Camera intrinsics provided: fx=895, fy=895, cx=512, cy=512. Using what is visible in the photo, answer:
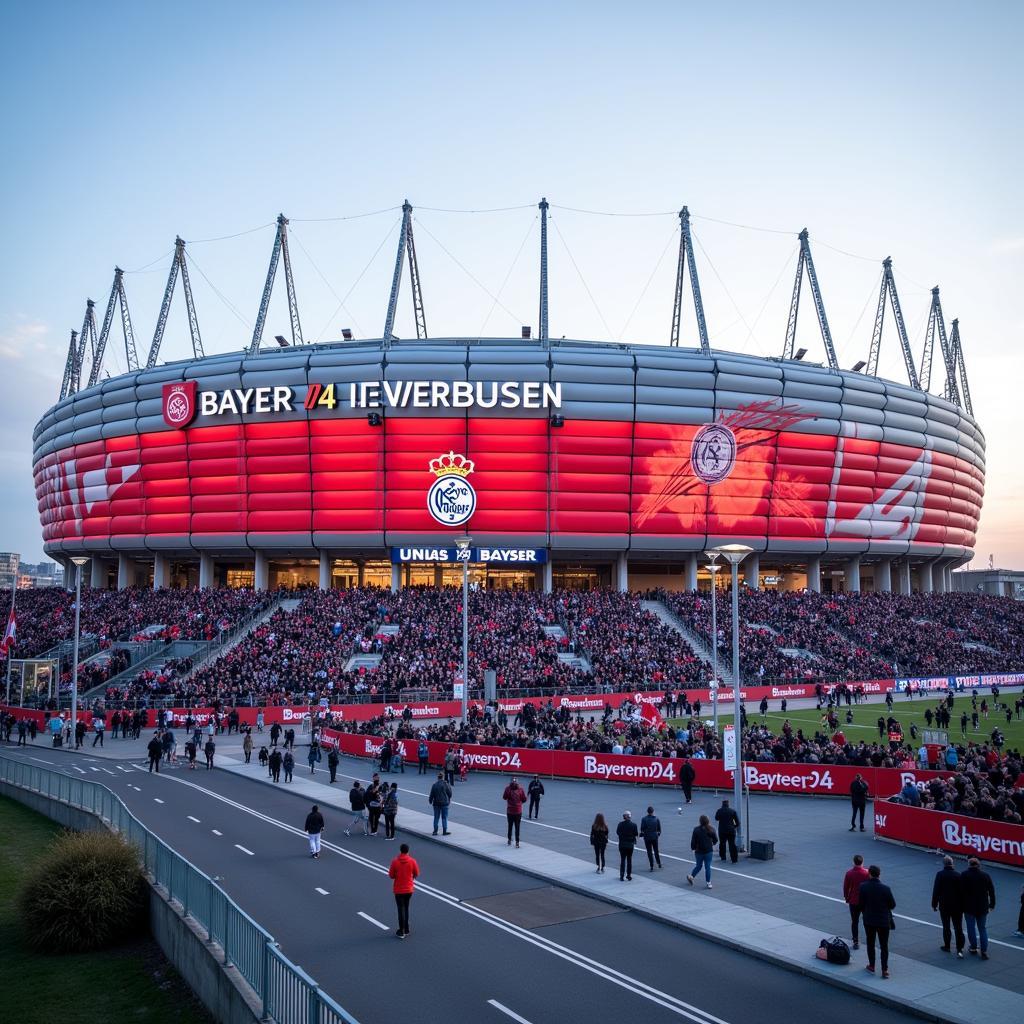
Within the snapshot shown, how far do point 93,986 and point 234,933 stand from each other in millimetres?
4291

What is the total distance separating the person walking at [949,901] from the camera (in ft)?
46.8

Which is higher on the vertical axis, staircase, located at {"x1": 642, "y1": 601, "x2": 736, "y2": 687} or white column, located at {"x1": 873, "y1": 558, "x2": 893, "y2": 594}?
white column, located at {"x1": 873, "y1": 558, "x2": 893, "y2": 594}

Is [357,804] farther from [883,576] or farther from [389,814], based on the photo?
[883,576]

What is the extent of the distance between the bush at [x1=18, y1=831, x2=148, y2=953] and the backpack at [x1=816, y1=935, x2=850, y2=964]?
12.4m

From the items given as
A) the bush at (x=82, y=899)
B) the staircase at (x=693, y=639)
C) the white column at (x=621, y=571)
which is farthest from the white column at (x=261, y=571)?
the bush at (x=82, y=899)

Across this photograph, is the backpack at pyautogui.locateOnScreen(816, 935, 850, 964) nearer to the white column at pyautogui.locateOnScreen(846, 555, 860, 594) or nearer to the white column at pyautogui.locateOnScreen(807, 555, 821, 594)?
the white column at pyautogui.locateOnScreen(807, 555, 821, 594)

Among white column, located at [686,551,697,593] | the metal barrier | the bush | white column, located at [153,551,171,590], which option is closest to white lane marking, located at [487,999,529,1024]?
the metal barrier

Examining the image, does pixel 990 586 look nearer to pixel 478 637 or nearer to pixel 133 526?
pixel 478 637

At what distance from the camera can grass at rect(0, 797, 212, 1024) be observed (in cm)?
1351

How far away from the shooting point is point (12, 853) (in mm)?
24219

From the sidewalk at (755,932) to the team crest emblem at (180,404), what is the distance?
5992 centimetres

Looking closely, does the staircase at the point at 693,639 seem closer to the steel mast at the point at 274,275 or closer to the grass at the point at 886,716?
the grass at the point at 886,716

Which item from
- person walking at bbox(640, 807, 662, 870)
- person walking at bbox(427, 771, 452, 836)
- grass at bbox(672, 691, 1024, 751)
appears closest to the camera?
person walking at bbox(640, 807, 662, 870)

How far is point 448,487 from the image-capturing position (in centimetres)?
7425
